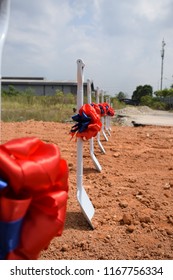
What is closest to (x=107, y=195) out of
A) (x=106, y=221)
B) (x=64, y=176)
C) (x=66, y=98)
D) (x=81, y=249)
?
(x=106, y=221)

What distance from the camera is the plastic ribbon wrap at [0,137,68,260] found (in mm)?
863

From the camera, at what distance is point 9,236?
901 mm

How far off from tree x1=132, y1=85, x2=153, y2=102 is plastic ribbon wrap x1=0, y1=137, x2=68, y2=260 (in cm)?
4722

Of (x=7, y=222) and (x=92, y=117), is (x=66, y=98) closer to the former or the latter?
(x=92, y=117)

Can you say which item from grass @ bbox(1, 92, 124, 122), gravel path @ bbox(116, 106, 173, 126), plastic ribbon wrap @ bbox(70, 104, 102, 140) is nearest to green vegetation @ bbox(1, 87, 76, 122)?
grass @ bbox(1, 92, 124, 122)

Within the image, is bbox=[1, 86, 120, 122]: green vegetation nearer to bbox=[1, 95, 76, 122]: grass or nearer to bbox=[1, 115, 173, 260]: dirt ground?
bbox=[1, 95, 76, 122]: grass

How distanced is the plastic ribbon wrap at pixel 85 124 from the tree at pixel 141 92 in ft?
149

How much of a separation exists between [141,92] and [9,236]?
163 ft

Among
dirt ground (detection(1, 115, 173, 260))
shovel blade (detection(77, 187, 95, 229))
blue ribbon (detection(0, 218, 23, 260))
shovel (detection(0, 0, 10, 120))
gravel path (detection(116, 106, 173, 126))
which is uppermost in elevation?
shovel (detection(0, 0, 10, 120))

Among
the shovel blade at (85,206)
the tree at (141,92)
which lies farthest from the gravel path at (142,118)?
the tree at (141,92)

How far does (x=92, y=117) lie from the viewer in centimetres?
287

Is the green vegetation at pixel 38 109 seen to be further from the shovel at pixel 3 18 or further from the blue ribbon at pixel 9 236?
the blue ribbon at pixel 9 236

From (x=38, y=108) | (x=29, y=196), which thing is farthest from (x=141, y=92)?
(x=29, y=196)

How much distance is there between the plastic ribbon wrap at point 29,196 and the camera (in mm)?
863
